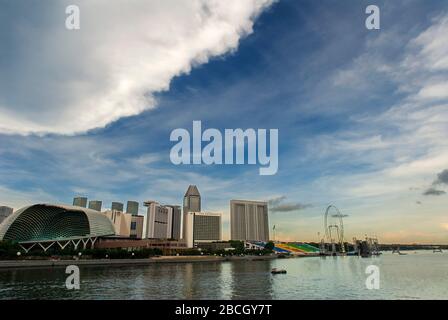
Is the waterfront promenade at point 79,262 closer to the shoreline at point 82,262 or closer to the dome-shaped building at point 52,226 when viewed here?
the shoreline at point 82,262

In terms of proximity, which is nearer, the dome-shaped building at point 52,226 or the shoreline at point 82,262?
the shoreline at point 82,262

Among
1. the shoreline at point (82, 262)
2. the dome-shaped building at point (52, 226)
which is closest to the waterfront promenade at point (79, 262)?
the shoreline at point (82, 262)

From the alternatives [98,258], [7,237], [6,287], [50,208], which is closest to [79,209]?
[50,208]

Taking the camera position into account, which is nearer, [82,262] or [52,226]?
[82,262]

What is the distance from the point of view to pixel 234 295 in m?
43.8

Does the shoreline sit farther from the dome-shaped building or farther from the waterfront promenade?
the dome-shaped building

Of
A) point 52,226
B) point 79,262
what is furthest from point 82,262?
point 52,226

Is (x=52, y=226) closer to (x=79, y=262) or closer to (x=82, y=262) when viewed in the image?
(x=82, y=262)
